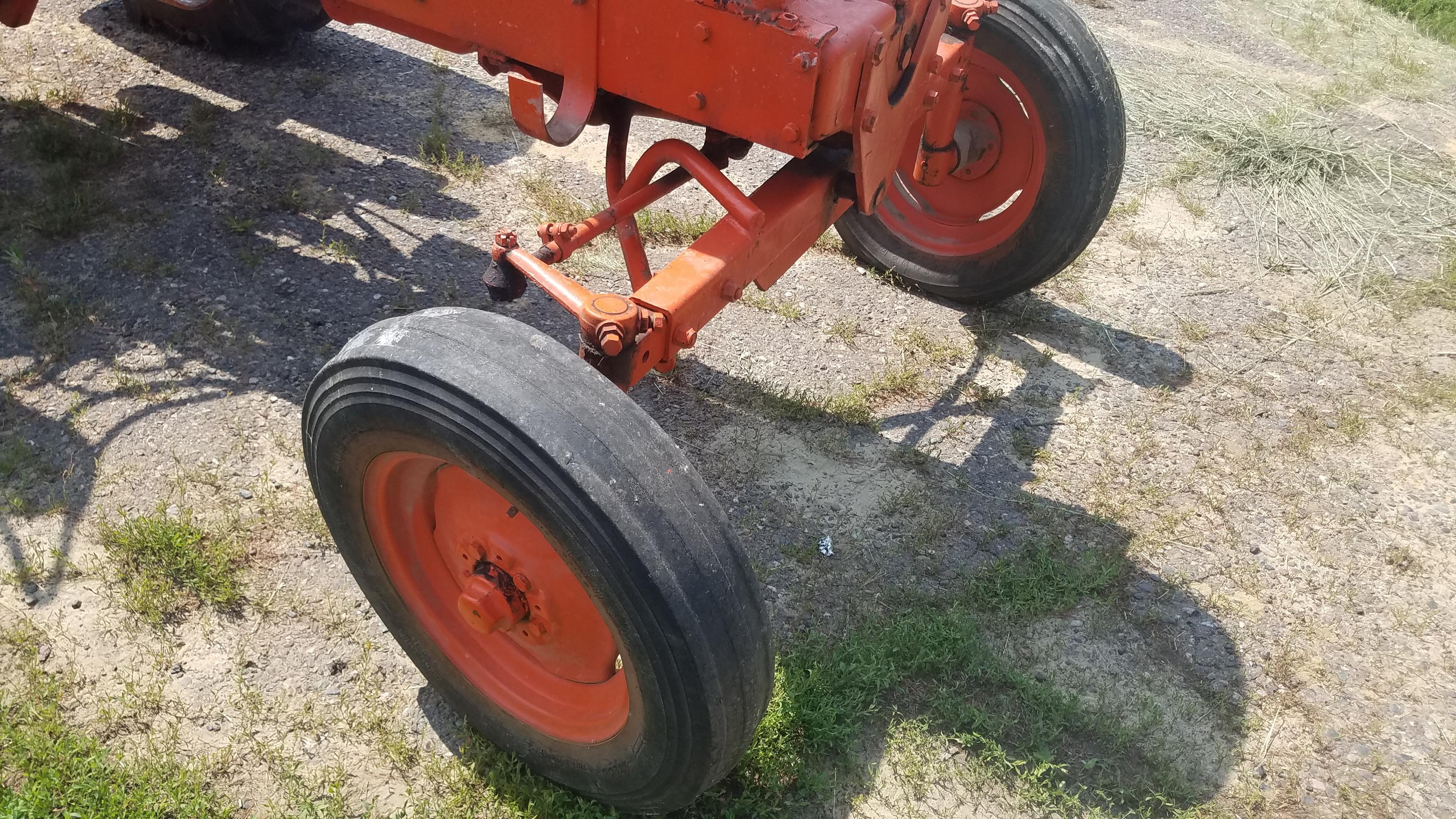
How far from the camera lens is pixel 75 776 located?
2309 millimetres

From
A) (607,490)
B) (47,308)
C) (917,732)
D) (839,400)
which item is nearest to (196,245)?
(47,308)

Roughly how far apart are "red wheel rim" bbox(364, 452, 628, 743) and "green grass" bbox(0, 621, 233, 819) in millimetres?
660

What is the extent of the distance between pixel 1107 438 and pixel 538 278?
2.28 m

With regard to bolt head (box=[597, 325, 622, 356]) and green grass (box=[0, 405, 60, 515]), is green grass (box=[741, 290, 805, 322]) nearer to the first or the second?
bolt head (box=[597, 325, 622, 356])

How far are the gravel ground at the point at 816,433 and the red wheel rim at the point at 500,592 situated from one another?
28 cm

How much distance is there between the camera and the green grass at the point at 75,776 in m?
2.25

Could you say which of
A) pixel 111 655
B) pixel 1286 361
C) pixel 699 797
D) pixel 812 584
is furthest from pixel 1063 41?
pixel 111 655

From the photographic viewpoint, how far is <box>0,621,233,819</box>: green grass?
7.38ft

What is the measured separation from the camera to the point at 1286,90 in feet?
21.0

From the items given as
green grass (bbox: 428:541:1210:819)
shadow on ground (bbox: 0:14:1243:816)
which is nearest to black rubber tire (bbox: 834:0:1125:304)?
shadow on ground (bbox: 0:14:1243:816)

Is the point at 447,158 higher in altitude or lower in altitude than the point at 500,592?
lower

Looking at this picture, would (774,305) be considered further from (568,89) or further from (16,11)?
(16,11)

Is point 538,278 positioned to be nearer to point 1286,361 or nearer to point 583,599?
point 583,599

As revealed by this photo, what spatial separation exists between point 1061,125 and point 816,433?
4.64 feet
